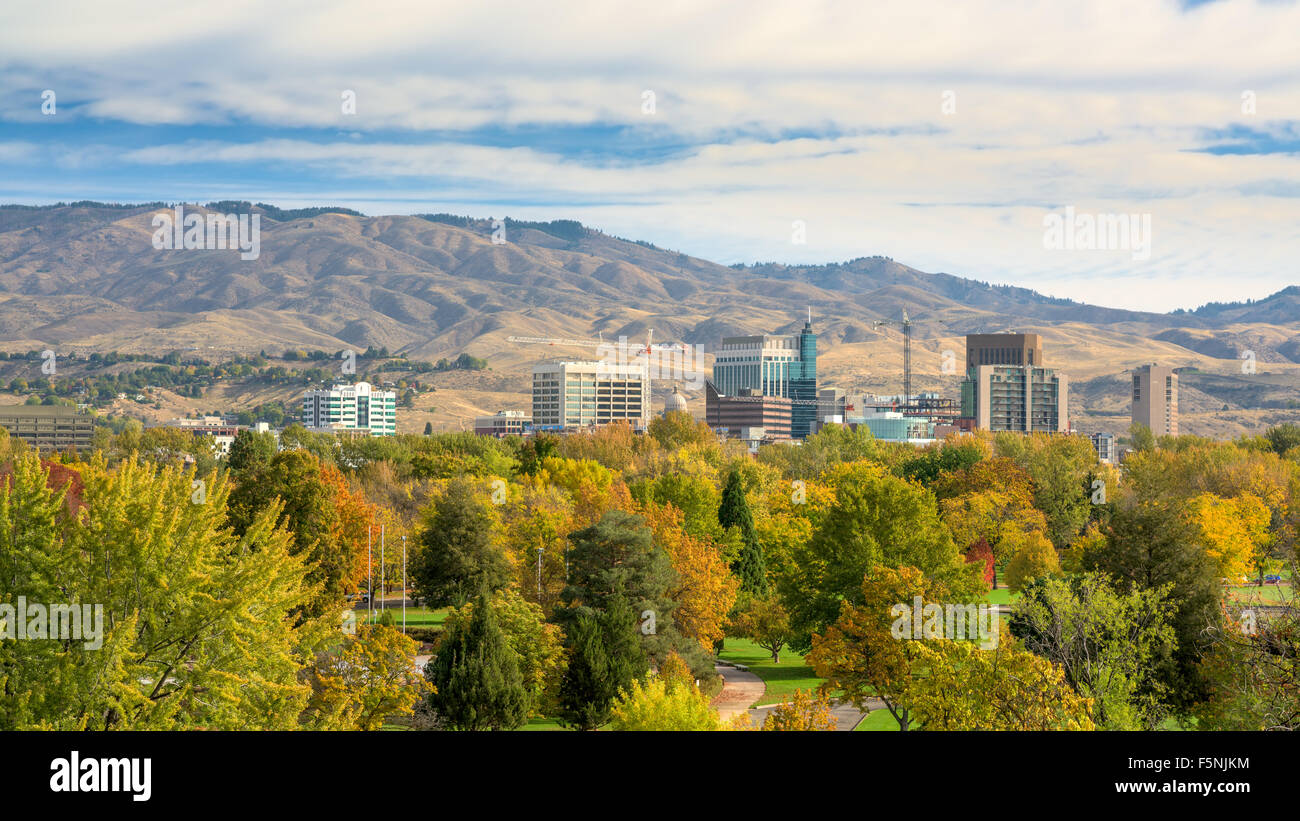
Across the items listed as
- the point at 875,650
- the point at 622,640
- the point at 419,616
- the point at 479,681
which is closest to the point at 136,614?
A: the point at 479,681

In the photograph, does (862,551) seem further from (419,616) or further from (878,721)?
(419,616)

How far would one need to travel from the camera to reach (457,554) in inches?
3327

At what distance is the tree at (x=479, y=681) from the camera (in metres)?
54.5

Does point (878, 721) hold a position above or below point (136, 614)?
below

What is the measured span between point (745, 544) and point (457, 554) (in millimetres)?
22278

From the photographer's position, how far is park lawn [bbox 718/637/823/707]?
69.4 m

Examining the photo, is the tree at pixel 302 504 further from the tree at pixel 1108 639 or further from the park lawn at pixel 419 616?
the tree at pixel 1108 639

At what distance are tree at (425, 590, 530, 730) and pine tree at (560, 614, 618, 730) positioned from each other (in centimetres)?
334

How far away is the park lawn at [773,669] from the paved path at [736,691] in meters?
0.52

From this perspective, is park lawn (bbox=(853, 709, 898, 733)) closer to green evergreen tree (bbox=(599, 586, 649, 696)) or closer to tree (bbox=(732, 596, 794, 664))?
green evergreen tree (bbox=(599, 586, 649, 696))
